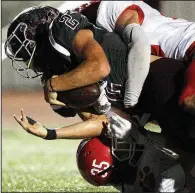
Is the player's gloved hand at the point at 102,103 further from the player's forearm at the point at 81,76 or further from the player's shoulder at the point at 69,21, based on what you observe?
the player's shoulder at the point at 69,21

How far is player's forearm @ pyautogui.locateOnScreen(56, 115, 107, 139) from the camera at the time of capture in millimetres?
2895

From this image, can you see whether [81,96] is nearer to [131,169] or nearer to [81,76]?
[81,76]

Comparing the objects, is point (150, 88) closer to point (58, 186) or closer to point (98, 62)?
point (98, 62)

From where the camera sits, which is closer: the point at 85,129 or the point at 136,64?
the point at 136,64

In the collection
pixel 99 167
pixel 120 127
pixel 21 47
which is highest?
pixel 21 47

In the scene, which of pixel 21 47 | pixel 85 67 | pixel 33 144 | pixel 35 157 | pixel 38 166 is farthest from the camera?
pixel 33 144

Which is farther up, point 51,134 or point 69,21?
point 69,21

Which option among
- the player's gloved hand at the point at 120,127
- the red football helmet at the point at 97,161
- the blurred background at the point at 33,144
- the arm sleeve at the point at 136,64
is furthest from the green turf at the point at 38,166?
the arm sleeve at the point at 136,64

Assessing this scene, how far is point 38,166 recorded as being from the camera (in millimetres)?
4414

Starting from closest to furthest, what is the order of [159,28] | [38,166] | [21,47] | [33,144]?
1. [21,47]
2. [159,28]
3. [38,166]
4. [33,144]

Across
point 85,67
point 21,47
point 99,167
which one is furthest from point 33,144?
point 85,67

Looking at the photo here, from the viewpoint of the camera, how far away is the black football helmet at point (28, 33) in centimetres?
281

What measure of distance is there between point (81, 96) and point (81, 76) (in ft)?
0.35

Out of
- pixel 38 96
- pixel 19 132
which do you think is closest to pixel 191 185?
pixel 38 96
